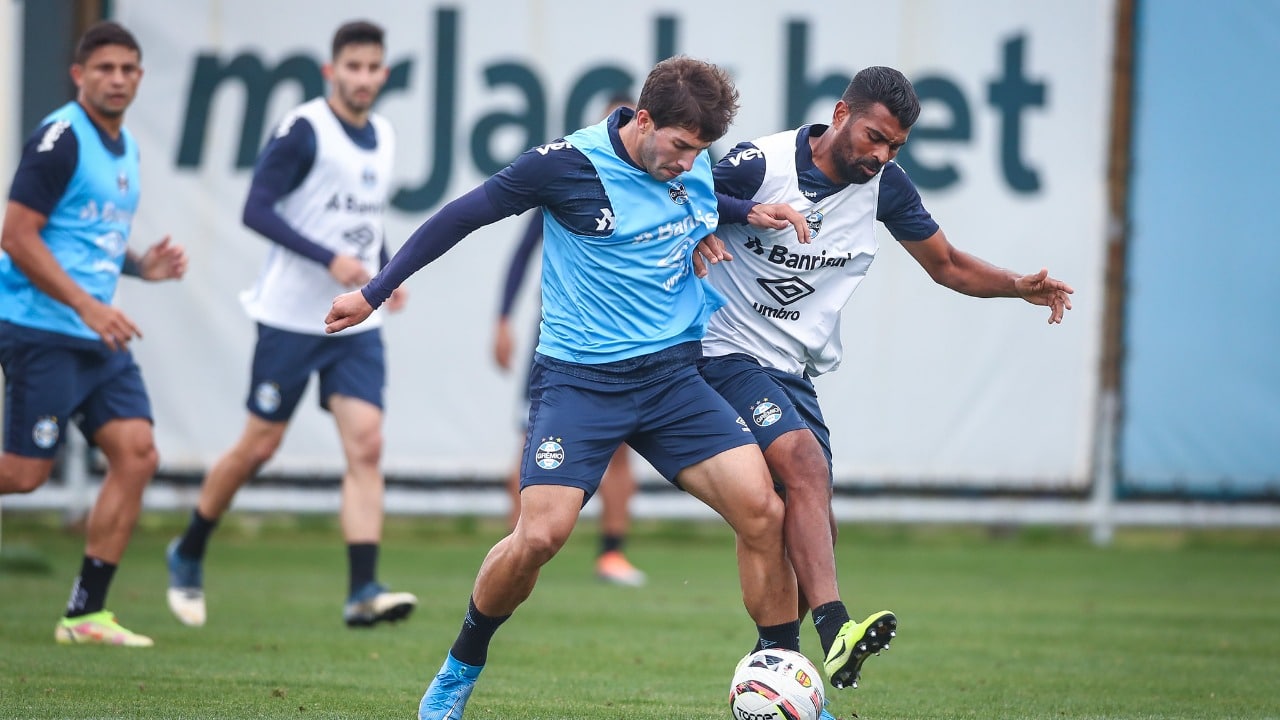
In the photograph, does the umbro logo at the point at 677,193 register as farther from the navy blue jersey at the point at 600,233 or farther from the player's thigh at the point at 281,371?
the player's thigh at the point at 281,371

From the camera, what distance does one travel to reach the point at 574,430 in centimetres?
471

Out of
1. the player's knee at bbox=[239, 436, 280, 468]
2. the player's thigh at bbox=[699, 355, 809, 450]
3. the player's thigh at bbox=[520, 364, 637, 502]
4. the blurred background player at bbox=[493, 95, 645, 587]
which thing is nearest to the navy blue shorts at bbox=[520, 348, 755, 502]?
the player's thigh at bbox=[520, 364, 637, 502]

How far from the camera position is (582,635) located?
7121 millimetres

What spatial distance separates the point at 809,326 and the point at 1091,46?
25.0ft

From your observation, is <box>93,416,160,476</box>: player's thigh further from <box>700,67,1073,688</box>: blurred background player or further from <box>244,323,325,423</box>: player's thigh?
<box>700,67,1073,688</box>: blurred background player

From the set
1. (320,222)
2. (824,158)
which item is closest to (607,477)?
(320,222)

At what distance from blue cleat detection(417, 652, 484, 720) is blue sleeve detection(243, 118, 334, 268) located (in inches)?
109

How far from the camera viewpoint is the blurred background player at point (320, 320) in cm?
716

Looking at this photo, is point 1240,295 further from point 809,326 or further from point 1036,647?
point 809,326

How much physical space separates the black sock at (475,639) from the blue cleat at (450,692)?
19 mm

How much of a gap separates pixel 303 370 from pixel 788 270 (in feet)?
9.13

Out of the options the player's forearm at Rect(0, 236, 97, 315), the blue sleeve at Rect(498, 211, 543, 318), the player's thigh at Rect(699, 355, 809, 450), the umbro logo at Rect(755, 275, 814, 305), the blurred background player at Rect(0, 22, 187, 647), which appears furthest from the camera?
the blue sleeve at Rect(498, 211, 543, 318)

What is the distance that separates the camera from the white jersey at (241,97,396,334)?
23.9 ft

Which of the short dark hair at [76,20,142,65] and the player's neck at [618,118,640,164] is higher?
the short dark hair at [76,20,142,65]
